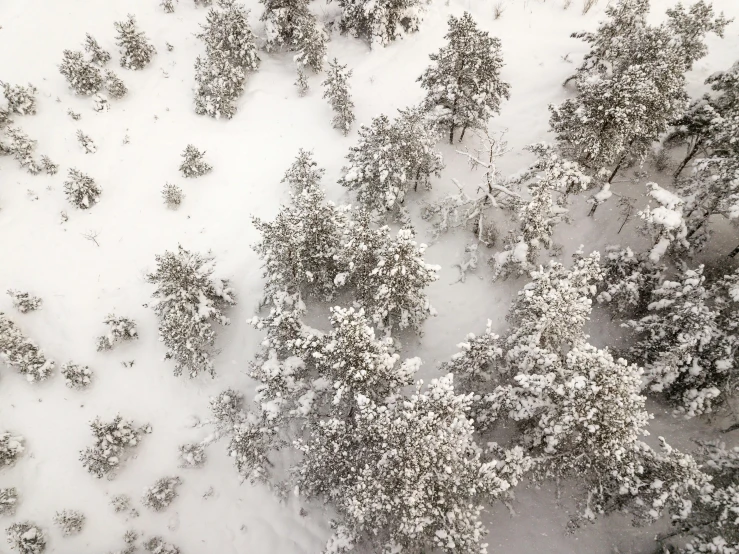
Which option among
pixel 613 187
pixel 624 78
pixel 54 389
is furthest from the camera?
pixel 613 187

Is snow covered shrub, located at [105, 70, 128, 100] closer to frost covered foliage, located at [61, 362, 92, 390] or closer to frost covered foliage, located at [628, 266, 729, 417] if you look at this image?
frost covered foliage, located at [61, 362, 92, 390]

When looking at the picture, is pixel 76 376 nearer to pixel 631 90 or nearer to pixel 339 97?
pixel 339 97

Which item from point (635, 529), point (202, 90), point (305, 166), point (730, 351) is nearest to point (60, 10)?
point (202, 90)

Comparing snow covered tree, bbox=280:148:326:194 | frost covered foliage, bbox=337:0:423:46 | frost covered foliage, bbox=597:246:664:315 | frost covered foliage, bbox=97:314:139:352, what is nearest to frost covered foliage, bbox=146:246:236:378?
frost covered foliage, bbox=97:314:139:352

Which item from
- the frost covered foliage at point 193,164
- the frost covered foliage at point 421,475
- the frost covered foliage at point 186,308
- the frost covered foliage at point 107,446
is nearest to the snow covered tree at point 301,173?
the frost covered foliage at point 193,164

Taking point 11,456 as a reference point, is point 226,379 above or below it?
above

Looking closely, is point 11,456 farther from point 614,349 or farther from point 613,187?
point 613,187
